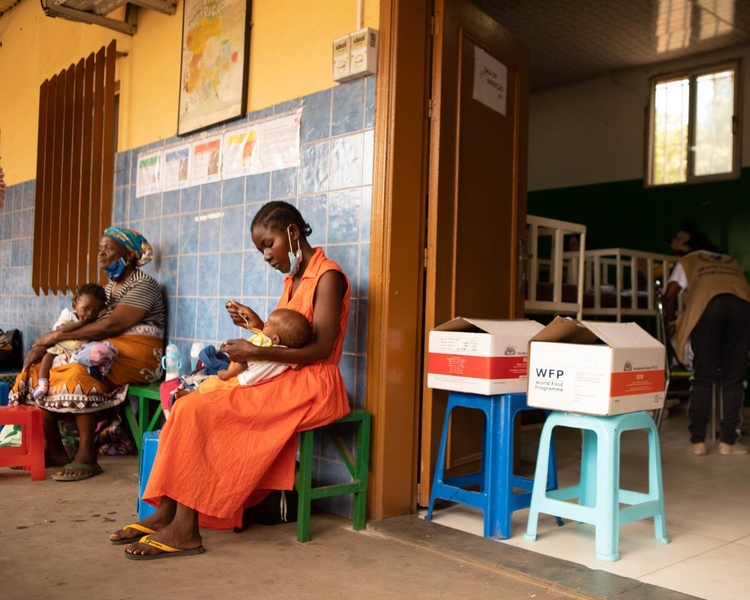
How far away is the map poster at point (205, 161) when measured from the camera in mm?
4160

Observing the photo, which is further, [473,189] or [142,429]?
[142,429]

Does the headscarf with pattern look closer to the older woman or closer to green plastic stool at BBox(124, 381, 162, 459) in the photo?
the older woman

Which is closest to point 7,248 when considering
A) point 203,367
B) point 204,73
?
point 204,73

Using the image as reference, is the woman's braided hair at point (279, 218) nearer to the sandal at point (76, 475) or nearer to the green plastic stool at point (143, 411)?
the green plastic stool at point (143, 411)

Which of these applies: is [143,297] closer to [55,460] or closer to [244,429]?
[55,460]

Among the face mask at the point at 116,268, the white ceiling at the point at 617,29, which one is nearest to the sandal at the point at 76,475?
the face mask at the point at 116,268

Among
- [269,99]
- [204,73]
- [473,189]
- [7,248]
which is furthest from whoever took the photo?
[7,248]

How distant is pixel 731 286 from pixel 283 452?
358 cm

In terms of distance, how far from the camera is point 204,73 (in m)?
4.31

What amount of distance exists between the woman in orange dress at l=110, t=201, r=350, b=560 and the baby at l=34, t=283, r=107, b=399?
1.51 meters

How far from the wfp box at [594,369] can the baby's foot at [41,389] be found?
8.58 ft

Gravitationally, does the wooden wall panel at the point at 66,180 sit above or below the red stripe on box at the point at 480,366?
above

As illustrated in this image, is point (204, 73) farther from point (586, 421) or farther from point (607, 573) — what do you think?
point (607, 573)

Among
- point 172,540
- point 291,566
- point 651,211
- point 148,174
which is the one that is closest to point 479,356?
point 291,566
